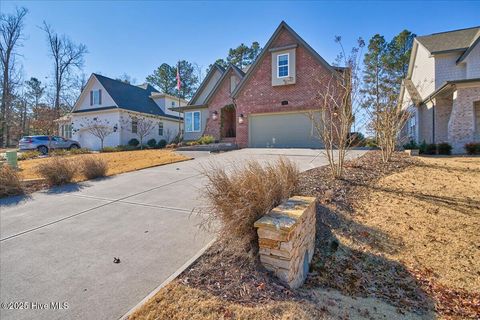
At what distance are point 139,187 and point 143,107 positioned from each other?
20.3 metres

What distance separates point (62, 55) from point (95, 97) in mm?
17985

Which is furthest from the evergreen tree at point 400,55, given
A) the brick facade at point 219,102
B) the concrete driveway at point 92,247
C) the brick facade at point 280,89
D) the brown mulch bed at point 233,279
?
the brown mulch bed at point 233,279

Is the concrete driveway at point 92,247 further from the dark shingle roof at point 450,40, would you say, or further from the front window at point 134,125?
the dark shingle roof at point 450,40

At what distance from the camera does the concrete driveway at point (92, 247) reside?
2.67 m

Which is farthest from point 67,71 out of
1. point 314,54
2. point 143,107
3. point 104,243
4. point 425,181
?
point 425,181

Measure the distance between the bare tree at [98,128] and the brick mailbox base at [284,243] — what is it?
75.3 feet

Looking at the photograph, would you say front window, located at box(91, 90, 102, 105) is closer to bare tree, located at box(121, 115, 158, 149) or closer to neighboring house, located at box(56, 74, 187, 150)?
neighboring house, located at box(56, 74, 187, 150)

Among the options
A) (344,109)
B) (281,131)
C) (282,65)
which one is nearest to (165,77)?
(282,65)

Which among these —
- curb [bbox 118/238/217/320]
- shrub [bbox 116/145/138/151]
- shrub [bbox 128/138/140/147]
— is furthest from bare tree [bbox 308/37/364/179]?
shrub [bbox 128/138/140/147]

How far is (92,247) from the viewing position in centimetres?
379

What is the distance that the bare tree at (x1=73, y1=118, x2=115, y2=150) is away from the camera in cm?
2189

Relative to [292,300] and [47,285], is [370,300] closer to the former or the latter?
[292,300]

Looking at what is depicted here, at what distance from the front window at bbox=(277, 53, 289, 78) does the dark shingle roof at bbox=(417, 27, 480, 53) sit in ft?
31.8

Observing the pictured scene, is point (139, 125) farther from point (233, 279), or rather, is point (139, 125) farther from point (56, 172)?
point (233, 279)
